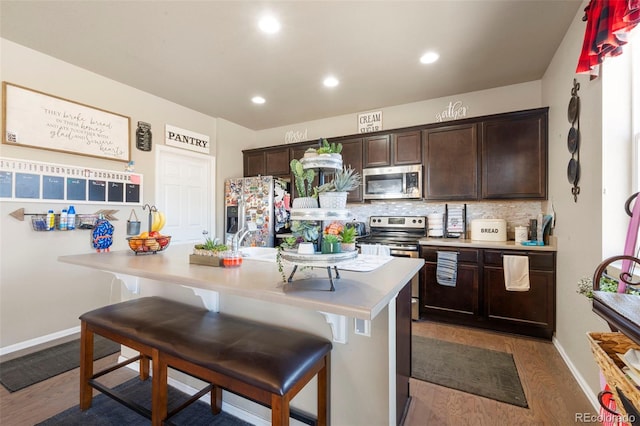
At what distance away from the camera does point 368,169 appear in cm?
370

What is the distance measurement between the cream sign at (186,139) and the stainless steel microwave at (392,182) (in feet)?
7.75

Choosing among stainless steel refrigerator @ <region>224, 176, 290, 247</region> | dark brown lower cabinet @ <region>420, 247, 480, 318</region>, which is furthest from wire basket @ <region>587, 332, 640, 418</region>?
stainless steel refrigerator @ <region>224, 176, 290, 247</region>

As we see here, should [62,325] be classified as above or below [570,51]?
below

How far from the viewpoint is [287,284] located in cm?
108

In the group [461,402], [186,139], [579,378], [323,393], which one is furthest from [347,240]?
[186,139]

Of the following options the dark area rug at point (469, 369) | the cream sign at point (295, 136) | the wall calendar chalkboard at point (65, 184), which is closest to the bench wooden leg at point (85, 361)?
the wall calendar chalkboard at point (65, 184)

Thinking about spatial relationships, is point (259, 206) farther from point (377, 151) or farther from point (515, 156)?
point (515, 156)

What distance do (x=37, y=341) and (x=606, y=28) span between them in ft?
15.4

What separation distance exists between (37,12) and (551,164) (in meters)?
4.51

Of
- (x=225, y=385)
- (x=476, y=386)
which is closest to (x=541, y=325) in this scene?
(x=476, y=386)

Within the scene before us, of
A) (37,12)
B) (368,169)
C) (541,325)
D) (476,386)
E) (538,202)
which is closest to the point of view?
(476,386)

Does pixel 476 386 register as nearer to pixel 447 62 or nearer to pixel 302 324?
pixel 302 324

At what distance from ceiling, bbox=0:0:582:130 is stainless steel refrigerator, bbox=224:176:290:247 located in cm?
120

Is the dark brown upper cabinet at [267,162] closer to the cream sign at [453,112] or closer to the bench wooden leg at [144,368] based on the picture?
the cream sign at [453,112]
